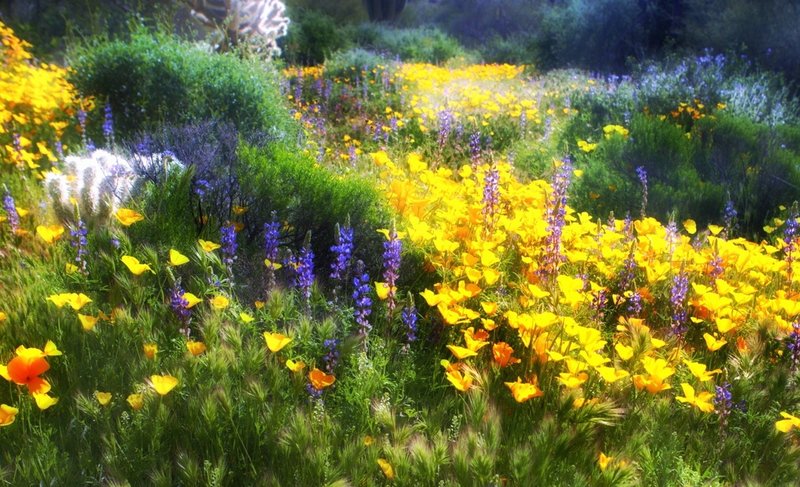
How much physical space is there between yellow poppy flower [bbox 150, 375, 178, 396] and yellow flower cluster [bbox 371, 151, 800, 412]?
86 centimetres

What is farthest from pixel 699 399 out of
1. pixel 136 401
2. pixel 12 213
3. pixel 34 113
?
pixel 34 113

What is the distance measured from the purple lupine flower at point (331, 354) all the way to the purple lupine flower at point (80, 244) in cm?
117

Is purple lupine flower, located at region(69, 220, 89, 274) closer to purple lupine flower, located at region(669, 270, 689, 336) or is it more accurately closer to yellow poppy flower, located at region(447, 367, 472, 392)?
yellow poppy flower, located at region(447, 367, 472, 392)

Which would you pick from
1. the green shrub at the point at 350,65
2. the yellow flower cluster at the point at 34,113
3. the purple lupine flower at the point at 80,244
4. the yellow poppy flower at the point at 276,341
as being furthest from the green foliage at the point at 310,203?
the green shrub at the point at 350,65

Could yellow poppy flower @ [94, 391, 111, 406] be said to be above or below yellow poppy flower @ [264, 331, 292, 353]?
below

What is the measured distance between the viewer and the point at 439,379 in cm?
255

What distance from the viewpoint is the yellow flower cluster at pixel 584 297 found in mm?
2314

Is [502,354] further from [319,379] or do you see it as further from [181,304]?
[181,304]

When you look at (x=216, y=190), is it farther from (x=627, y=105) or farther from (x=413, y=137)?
(x=627, y=105)

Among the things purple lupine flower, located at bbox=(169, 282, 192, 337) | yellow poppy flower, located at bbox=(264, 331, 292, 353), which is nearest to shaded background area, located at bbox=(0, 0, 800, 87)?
purple lupine flower, located at bbox=(169, 282, 192, 337)

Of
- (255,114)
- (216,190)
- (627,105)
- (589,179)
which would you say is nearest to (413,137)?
(255,114)

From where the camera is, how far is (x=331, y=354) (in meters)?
2.29

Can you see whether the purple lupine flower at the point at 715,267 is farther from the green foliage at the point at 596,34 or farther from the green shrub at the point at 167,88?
the green foliage at the point at 596,34

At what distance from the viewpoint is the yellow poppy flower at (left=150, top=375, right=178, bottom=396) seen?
73.7 inches
